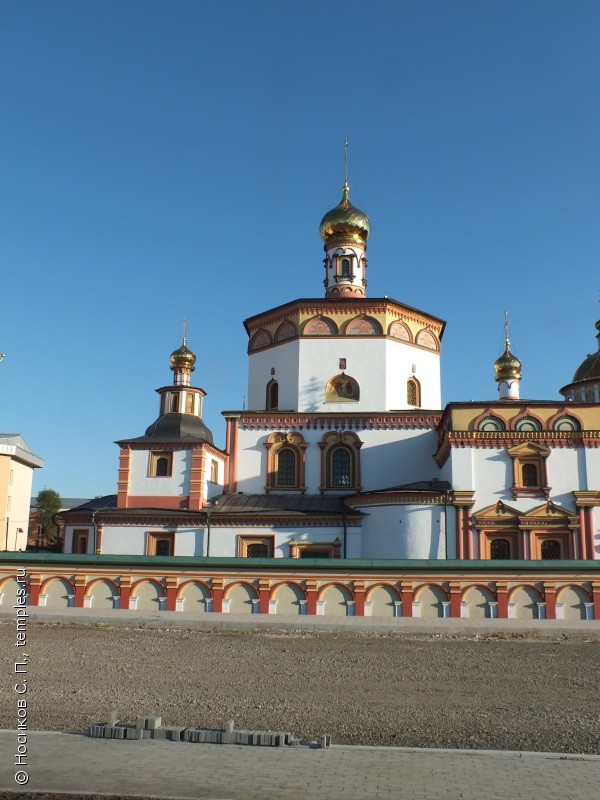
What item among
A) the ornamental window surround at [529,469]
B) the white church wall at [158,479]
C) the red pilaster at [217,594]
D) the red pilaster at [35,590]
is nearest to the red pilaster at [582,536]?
the ornamental window surround at [529,469]

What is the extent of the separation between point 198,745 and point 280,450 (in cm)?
1776

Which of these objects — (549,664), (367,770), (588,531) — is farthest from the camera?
(588,531)

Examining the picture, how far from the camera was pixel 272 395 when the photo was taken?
2512cm

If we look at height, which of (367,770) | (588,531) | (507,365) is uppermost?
(507,365)

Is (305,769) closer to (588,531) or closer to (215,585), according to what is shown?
(215,585)

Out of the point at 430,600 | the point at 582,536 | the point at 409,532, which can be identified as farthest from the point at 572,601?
the point at 409,532

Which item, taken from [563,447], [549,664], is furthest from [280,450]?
[549,664]

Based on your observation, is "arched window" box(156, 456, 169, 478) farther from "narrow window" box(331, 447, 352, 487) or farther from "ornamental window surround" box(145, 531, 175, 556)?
"narrow window" box(331, 447, 352, 487)

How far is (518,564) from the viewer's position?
14766 mm

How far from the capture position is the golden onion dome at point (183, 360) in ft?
84.7

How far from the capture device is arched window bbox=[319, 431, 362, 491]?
2322 centimetres

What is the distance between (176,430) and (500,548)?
10.3 metres

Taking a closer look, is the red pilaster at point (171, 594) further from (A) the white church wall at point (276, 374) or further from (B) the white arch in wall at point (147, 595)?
(A) the white church wall at point (276, 374)

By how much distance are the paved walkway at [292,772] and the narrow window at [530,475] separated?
1536cm
